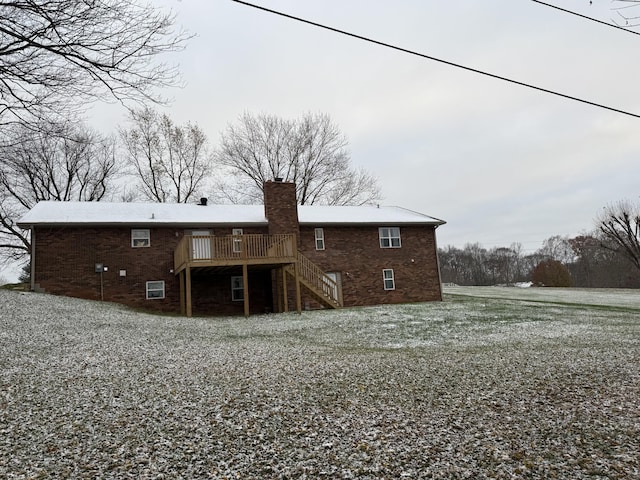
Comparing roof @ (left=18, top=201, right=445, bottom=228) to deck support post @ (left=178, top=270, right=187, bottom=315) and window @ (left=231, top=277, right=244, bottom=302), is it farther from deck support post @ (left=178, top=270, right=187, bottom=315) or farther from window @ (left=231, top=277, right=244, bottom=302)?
window @ (left=231, top=277, right=244, bottom=302)

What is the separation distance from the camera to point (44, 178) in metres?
27.1

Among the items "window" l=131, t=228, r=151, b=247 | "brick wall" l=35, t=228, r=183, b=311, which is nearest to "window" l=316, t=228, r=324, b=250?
"brick wall" l=35, t=228, r=183, b=311

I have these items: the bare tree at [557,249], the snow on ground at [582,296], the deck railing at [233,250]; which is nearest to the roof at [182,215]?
the deck railing at [233,250]

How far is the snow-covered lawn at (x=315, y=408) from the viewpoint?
137 inches

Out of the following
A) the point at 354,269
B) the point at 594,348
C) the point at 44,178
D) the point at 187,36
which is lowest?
the point at 594,348

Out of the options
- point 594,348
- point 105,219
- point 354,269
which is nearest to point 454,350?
point 594,348

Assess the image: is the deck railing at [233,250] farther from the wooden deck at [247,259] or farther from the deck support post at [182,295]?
the deck support post at [182,295]

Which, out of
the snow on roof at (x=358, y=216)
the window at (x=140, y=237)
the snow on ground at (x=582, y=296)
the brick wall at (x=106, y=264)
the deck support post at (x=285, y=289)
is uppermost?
the snow on roof at (x=358, y=216)

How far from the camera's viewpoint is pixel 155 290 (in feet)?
58.4

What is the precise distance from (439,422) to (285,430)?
1.58m

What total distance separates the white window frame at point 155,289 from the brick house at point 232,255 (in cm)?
4

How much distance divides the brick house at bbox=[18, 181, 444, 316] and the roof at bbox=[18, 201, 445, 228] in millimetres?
51

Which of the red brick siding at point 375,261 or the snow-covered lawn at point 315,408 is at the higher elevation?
the red brick siding at point 375,261

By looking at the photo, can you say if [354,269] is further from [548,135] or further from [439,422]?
[439,422]
